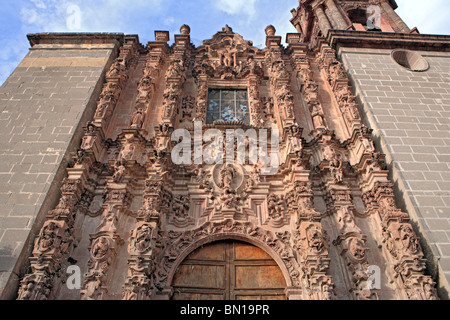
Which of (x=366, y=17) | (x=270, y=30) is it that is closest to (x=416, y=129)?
(x=270, y=30)

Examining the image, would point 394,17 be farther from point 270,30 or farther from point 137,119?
point 137,119

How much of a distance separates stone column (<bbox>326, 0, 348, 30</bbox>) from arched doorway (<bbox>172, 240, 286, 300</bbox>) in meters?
12.9

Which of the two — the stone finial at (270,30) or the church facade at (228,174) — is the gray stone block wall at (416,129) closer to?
the church facade at (228,174)

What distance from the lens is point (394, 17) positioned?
57.4 feet

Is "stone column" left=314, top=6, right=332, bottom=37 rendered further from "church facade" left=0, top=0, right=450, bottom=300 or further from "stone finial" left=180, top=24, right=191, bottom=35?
"stone finial" left=180, top=24, right=191, bottom=35

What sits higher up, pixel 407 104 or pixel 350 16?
pixel 350 16

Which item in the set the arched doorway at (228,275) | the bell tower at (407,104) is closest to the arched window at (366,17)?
the bell tower at (407,104)

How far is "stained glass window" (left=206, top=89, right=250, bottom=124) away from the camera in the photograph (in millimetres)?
11180

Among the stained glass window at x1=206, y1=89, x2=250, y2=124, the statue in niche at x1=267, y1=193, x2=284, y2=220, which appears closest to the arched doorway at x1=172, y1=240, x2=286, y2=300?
the statue in niche at x1=267, y1=193, x2=284, y2=220

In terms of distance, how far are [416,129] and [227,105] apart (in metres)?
5.85

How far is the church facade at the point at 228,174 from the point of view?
263 inches

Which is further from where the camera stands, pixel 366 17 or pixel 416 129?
pixel 366 17

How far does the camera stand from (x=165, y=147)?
8.91 m
